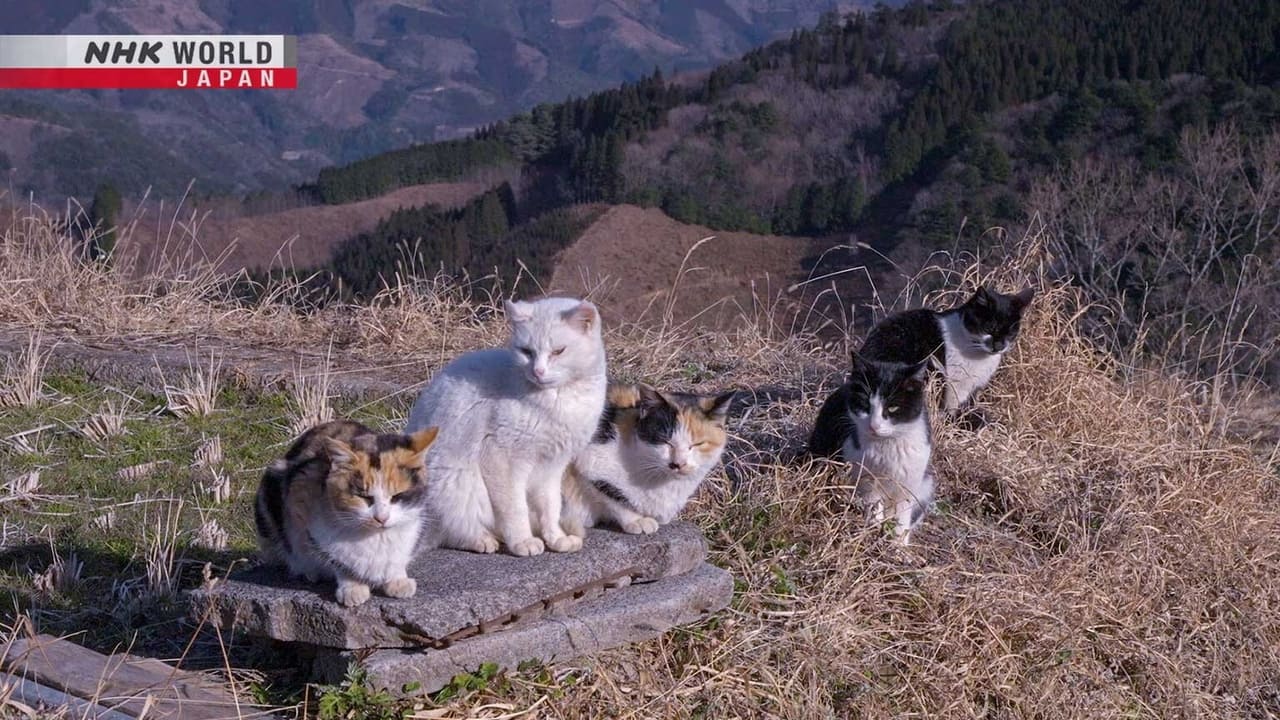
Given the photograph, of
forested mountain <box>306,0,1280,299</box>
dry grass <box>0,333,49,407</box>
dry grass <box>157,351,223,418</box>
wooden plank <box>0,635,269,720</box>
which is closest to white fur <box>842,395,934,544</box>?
wooden plank <box>0,635,269,720</box>

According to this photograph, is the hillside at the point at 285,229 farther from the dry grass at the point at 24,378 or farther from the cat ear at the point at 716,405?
the cat ear at the point at 716,405

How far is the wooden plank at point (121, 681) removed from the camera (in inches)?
121

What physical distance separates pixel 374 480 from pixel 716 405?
54.9 inches

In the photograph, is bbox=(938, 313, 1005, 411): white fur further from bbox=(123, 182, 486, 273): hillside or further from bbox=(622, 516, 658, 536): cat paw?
bbox=(123, 182, 486, 273): hillside

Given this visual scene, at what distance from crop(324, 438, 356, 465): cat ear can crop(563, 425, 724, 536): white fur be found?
95 cm

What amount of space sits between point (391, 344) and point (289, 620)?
14.7 ft

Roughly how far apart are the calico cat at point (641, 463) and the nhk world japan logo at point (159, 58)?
7428mm

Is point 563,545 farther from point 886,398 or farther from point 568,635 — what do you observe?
point 886,398

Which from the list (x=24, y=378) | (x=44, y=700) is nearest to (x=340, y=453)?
(x=44, y=700)

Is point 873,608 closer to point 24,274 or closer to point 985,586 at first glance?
point 985,586

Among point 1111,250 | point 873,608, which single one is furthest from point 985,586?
point 1111,250

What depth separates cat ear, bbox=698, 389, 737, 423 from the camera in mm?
3994

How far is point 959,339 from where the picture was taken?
19.2 ft

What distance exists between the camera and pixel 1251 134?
51.4 ft
